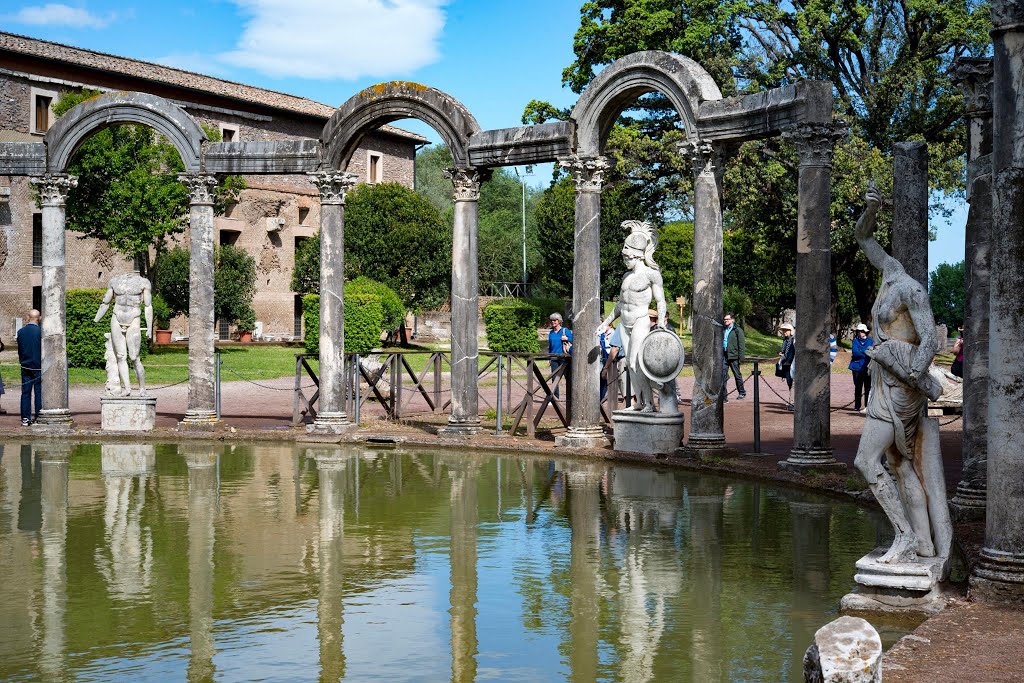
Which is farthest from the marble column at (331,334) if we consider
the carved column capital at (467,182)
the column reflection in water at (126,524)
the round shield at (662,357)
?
the round shield at (662,357)

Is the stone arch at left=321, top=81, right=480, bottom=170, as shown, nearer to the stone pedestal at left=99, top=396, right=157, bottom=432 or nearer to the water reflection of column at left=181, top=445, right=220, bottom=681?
the stone pedestal at left=99, top=396, right=157, bottom=432

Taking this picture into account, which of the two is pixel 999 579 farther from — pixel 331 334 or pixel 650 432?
pixel 331 334

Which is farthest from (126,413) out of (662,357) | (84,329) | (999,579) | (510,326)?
(510,326)

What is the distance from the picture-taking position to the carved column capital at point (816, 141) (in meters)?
11.9

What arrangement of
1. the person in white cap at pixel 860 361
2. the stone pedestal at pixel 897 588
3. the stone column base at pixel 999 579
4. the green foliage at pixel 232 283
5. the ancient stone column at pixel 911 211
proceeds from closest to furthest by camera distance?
the stone column base at pixel 999 579
the stone pedestal at pixel 897 588
the ancient stone column at pixel 911 211
the person in white cap at pixel 860 361
the green foliage at pixel 232 283

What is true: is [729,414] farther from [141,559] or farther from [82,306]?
[82,306]

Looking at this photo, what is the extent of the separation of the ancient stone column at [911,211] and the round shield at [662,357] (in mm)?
3661

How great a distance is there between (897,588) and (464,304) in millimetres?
9075

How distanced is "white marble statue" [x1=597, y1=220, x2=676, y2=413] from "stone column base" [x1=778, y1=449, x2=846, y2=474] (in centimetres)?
181

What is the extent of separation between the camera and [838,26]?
99.0ft

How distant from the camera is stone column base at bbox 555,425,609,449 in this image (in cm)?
1387

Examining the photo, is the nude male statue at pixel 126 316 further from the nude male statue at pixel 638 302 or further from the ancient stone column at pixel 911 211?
the ancient stone column at pixel 911 211

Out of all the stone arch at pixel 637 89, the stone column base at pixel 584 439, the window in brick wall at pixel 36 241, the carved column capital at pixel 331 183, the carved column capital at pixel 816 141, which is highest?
the window in brick wall at pixel 36 241

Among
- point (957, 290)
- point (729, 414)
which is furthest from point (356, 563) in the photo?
point (957, 290)
